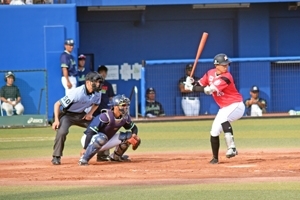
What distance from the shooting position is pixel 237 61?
24.8 m

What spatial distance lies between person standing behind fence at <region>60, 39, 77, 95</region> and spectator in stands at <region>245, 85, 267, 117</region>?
4860 millimetres

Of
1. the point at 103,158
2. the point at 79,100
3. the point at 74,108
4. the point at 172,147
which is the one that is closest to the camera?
the point at 79,100

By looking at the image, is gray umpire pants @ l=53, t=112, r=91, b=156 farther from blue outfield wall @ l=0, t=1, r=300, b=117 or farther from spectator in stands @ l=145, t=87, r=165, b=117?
blue outfield wall @ l=0, t=1, r=300, b=117

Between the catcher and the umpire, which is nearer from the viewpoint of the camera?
the catcher

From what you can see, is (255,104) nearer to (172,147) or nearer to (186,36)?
(186,36)

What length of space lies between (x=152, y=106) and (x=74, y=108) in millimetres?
9746

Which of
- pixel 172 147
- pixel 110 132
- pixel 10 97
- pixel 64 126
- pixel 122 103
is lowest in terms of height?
pixel 172 147

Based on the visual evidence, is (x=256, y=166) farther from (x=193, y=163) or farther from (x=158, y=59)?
(x=158, y=59)

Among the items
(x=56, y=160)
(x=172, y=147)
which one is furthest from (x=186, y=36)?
(x=56, y=160)

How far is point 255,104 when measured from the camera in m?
24.4

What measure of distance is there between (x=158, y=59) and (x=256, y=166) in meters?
13.2

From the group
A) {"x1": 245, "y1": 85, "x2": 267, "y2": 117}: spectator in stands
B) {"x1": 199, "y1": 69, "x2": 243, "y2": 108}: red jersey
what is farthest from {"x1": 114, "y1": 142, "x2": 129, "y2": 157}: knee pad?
{"x1": 245, "y1": 85, "x2": 267, "y2": 117}: spectator in stands

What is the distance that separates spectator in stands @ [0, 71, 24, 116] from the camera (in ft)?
75.3

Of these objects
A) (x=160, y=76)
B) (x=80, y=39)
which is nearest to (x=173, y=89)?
(x=160, y=76)
